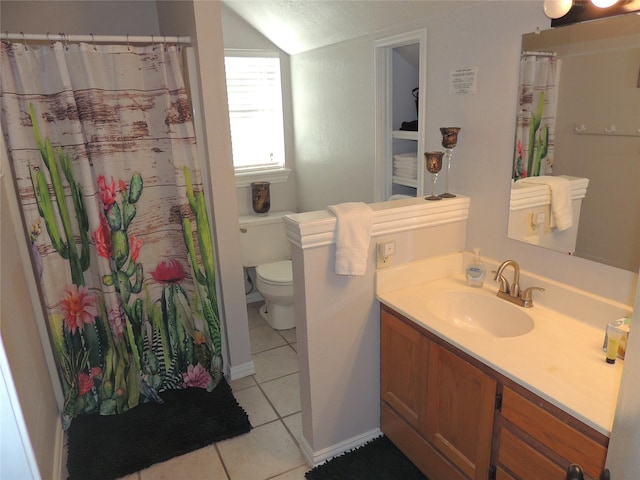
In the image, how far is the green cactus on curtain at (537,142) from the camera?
5.67 feet

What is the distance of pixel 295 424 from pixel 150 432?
743 millimetres

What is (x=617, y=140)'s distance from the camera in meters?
1.50

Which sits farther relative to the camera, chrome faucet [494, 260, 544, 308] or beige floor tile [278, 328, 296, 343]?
beige floor tile [278, 328, 296, 343]


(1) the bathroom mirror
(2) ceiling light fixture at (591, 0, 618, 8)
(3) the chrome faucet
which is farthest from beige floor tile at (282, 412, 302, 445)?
(2) ceiling light fixture at (591, 0, 618, 8)

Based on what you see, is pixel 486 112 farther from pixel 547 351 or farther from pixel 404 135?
pixel 547 351

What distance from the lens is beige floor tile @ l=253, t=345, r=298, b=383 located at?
2.83 m

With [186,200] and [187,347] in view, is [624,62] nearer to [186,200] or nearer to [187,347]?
[186,200]

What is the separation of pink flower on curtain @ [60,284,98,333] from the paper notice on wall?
2084 millimetres

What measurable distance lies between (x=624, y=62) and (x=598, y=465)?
1.21 meters

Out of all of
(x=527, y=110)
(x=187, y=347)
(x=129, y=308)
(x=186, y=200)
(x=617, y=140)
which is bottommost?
(x=187, y=347)

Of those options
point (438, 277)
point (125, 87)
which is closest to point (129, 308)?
point (125, 87)

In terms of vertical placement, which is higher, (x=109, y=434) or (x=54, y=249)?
(x=54, y=249)

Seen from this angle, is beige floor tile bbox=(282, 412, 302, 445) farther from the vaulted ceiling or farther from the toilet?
the vaulted ceiling

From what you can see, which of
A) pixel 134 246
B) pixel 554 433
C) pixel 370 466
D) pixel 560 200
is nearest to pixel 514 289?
pixel 560 200
